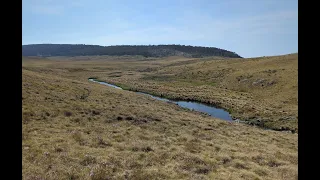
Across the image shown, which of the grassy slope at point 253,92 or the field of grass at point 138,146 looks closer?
the field of grass at point 138,146

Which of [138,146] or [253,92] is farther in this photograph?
[253,92]

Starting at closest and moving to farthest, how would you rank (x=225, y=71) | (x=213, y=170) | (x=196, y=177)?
(x=196, y=177), (x=213, y=170), (x=225, y=71)

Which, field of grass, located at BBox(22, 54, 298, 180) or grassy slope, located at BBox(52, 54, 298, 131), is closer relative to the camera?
field of grass, located at BBox(22, 54, 298, 180)

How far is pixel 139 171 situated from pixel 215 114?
34167 mm

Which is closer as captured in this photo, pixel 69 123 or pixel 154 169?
pixel 154 169

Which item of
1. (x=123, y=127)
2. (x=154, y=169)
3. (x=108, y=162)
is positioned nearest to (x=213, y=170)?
(x=154, y=169)

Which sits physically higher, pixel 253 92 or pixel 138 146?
pixel 253 92

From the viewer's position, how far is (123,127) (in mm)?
27188
